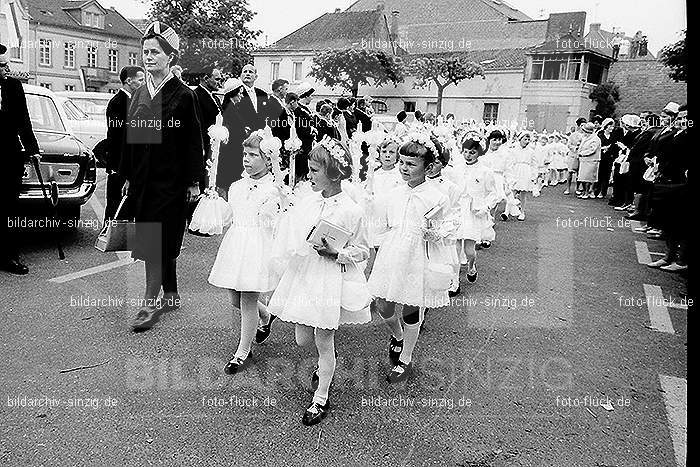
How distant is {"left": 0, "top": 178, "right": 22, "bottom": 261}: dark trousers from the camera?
6003 millimetres

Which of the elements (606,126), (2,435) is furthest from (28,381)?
(606,126)

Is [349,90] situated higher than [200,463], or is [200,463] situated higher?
[349,90]

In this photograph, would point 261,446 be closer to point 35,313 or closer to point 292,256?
point 292,256

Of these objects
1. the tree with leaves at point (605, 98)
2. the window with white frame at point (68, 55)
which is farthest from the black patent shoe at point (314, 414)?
the window with white frame at point (68, 55)

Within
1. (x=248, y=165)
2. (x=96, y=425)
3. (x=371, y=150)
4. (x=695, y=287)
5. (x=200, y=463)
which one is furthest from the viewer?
(x=371, y=150)

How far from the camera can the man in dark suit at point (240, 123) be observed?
645 cm

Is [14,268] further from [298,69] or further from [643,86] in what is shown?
[643,86]

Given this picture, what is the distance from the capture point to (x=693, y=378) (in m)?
1.69

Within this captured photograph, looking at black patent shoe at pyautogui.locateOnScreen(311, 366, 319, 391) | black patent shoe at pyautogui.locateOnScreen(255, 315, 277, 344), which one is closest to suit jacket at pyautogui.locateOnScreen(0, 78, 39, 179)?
black patent shoe at pyautogui.locateOnScreen(255, 315, 277, 344)

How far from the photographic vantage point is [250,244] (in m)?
4.00

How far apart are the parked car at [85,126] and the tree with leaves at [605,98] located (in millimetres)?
39009

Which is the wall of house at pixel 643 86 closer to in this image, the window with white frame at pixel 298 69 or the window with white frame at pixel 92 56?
the window with white frame at pixel 298 69

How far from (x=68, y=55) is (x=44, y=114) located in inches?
1961

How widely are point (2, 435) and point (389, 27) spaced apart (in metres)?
56.1
